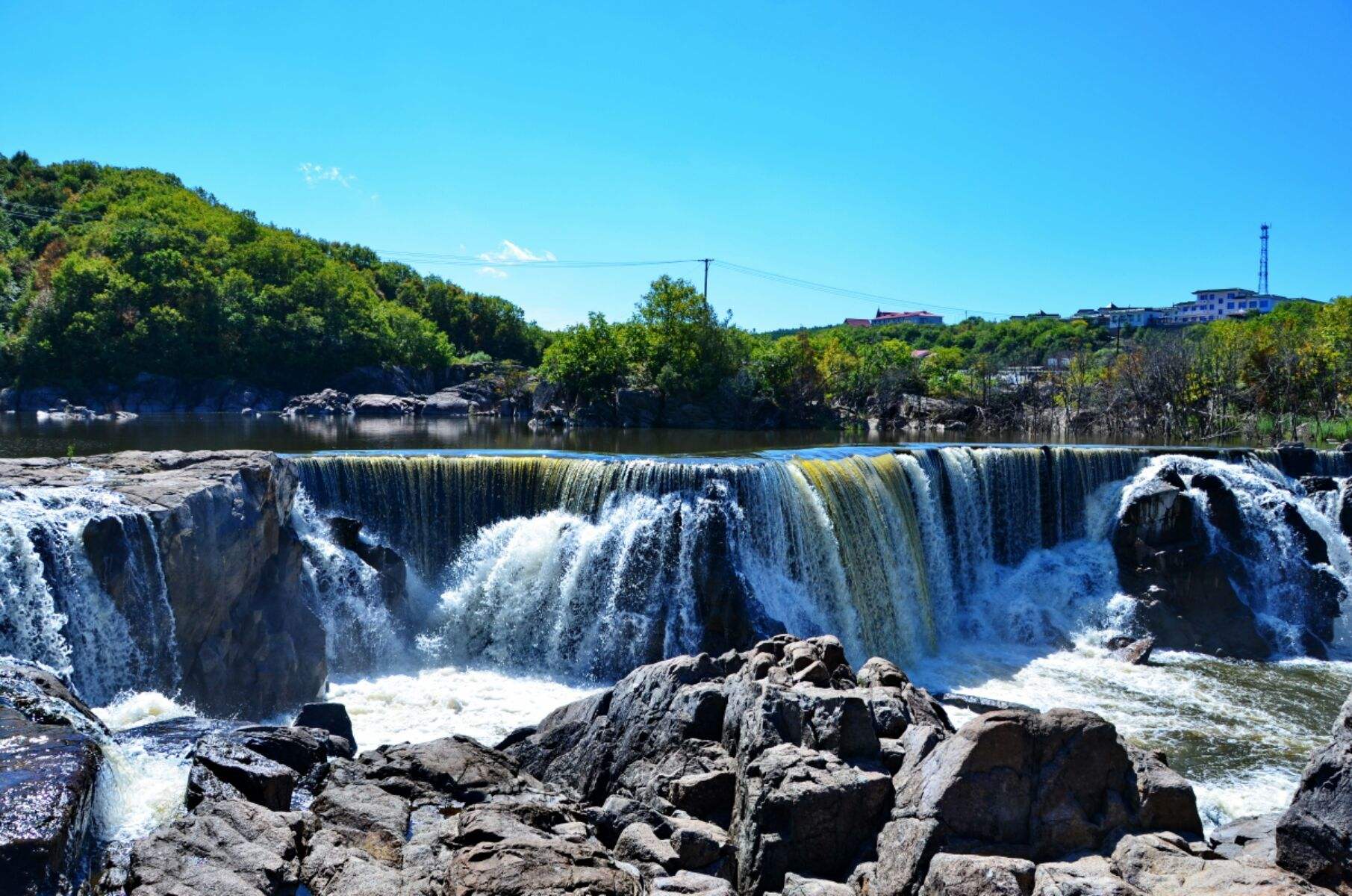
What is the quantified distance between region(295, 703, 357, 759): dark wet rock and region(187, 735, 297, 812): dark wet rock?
2.53 meters

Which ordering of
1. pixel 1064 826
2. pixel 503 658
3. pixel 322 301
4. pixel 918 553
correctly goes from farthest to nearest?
1. pixel 322 301
2. pixel 918 553
3. pixel 503 658
4. pixel 1064 826

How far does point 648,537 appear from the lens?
17125 mm

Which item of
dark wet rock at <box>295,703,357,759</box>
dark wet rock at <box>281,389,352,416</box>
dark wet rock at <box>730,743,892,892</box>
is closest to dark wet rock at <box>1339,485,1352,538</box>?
dark wet rock at <box>730,743,892,892</box>

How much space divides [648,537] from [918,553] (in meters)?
6.31

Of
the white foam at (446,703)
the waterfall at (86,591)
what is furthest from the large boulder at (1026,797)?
the waterfall at (86,591)

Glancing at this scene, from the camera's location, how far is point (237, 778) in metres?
8.35

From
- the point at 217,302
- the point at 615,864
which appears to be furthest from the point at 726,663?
the point at 217,302

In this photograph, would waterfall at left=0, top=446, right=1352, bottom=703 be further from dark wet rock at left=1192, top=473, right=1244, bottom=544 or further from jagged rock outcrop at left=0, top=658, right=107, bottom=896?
jagged rock outcrop at left=0, top=658, right=107, bottom=896

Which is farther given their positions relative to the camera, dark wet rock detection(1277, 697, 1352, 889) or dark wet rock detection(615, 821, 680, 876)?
dark wet rock detection(615, 821, 680, 876)

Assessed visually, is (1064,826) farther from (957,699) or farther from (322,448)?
(322,448)

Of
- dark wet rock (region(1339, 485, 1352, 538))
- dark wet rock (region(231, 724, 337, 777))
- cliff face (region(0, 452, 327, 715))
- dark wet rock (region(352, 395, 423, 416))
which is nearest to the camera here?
dark wet rock (region(231, 724, 337, 777))

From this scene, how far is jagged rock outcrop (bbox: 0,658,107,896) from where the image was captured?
602 centimetres

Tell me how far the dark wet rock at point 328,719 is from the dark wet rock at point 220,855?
3.58 meters

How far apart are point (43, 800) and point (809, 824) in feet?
18.6
